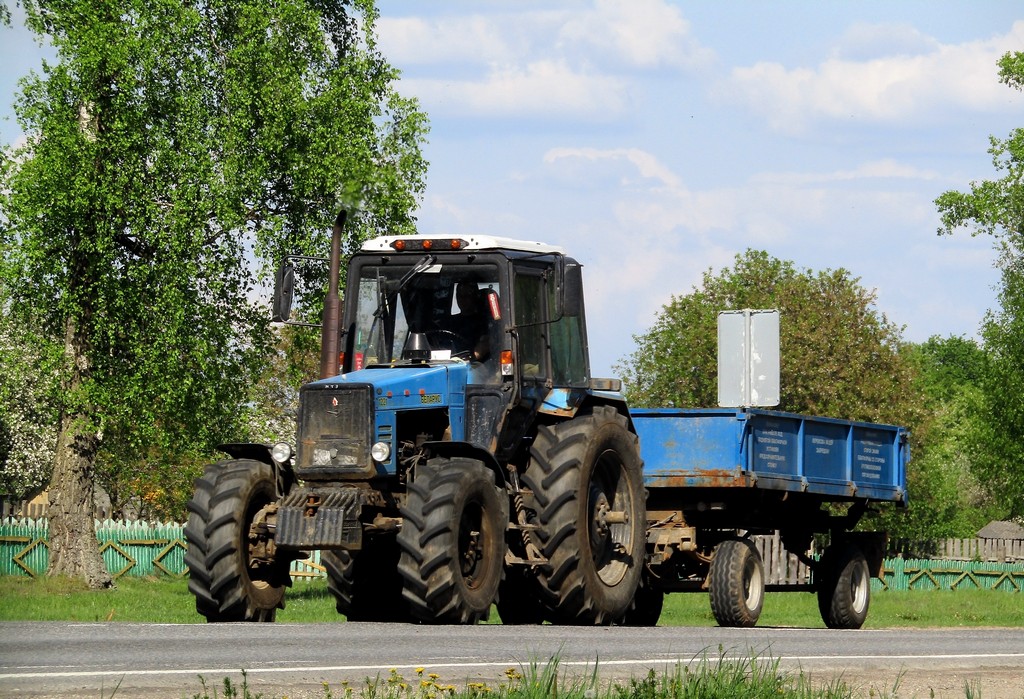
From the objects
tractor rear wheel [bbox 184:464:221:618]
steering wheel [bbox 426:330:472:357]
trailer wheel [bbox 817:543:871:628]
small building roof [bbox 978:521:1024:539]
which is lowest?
small building roof [bbox 978:521:1024:539]

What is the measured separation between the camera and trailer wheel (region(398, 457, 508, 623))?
13.1 m

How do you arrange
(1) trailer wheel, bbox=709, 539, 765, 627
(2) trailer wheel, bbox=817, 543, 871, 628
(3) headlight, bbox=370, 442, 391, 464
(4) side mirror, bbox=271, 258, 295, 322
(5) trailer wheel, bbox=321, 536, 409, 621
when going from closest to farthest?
1. (3) headlight, bbox=370, 442, 391, 464
2. (4) side mirror, bbox=271, 258, 295, 322
3. (5) trailer wheel, bbox=321, 536, 409, 621
4. (1) trailer wheel, bbox=709, 539, 765, 627
5. (2) trailer wheel, bbox=817, 543, 871, 628

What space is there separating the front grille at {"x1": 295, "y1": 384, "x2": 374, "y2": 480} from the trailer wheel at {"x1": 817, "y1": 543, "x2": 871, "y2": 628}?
870 centimetres

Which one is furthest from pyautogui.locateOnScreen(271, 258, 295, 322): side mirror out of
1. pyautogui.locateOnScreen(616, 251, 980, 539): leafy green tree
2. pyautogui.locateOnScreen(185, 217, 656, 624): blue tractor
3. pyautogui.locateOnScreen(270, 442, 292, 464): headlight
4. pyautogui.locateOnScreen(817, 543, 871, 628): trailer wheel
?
pyautogui.locateOnScreen(616, 251, 980, 539): leafy green tree

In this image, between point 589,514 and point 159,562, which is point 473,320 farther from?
point 159,562

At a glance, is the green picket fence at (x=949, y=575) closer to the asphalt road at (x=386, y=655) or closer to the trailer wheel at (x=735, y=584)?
the trailer wheel at (x=735, y=584)

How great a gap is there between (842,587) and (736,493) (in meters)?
2.95

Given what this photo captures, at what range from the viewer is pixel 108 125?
30.8 meters

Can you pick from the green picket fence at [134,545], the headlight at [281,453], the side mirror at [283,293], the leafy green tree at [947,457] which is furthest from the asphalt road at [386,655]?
the leafy green tree at [947,457]

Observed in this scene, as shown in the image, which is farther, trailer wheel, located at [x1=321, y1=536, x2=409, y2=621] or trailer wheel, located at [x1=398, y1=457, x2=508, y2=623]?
trailer wheel, located at [x1=321, y1=536, x2=409, y2=621]

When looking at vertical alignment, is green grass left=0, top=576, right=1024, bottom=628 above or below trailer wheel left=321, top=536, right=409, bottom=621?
below

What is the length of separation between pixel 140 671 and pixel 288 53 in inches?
996

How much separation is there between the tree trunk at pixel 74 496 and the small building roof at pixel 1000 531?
65868mm

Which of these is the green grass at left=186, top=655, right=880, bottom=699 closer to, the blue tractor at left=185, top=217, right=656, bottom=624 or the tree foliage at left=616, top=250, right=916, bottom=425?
the blue tractor at left=185, top=217, right=656, bottom=624
